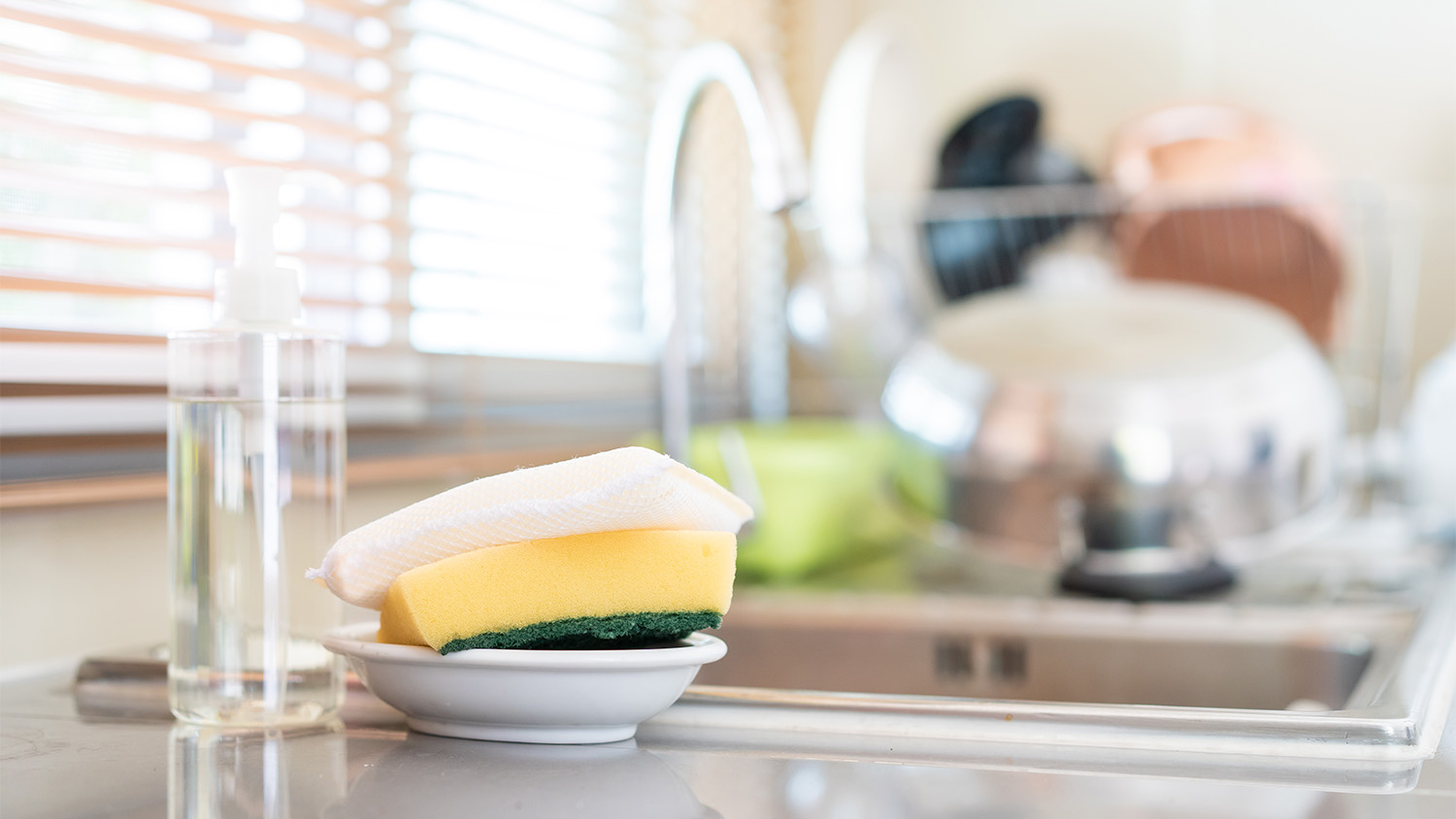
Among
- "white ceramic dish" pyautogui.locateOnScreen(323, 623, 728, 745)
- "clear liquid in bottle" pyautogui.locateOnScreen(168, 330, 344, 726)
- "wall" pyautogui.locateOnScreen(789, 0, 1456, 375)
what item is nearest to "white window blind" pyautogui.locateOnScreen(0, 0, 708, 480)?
"clear liquid in bottle" pyautogui.locateOnScreen(168, 330, 344, 726)

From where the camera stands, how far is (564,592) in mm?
406

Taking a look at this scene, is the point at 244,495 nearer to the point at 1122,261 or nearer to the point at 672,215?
the point at 672,215

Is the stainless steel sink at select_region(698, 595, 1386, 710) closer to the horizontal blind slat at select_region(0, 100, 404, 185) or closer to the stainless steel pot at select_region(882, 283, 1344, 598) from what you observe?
the stainless steel pot at select_region(882, 283, 1344, 598)

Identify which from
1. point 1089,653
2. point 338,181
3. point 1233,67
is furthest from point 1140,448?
point 1233,67

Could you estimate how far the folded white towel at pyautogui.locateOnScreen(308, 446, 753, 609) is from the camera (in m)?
0.39

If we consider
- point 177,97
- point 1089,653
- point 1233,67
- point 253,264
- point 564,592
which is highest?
point 1233,67

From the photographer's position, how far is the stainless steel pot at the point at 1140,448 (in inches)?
34.0

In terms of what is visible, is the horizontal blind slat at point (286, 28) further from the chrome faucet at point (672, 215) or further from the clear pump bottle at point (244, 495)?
the clear pump bottle at point (244, 495)

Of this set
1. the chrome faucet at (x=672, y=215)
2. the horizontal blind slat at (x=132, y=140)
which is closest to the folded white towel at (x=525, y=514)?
the horizontal blind slat at (x=132, y=140)

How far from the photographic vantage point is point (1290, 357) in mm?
910

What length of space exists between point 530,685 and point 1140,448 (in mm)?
557

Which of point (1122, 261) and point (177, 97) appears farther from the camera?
point (1122, 261)

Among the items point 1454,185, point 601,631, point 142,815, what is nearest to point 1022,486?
point 601,631

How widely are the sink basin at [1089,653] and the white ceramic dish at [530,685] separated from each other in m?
0.04
